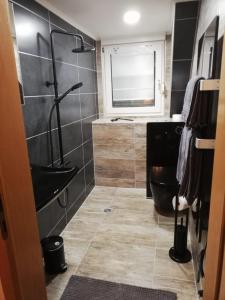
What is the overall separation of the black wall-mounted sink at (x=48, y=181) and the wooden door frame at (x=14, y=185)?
0.45 m

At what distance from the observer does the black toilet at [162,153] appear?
2.44 meters

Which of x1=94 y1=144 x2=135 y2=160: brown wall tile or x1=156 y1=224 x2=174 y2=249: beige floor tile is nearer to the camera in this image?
x1=156 y1=224 x2=174 y2=249: beige floor tile

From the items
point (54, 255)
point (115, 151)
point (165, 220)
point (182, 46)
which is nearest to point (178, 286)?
point (165, 220)

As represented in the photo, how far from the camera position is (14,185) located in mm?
740

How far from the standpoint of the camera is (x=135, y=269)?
178cm

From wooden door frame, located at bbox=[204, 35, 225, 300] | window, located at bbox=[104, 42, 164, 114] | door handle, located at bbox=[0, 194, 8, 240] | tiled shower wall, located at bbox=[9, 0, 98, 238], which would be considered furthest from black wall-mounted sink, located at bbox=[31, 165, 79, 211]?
window, located at bbox=[104, 42, 164, 114]

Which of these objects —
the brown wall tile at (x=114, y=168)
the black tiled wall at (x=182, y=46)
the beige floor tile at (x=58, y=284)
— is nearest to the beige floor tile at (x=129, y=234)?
the beige floor tile at (x=58, y=284)

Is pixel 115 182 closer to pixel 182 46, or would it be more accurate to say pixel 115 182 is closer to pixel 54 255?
pixel 54 255

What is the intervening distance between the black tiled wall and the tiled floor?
54.4 inches

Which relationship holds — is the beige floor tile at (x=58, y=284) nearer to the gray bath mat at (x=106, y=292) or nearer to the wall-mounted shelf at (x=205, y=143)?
the gray bath mat at (x=106, y=292)

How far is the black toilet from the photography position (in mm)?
2441

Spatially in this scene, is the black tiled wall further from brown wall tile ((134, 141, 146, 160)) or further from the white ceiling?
brown wall tile ((134, 141, 146, 160))

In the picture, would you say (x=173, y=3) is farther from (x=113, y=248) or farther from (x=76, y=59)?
(x=113, y=248)

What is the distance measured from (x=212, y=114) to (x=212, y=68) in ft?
0.98
